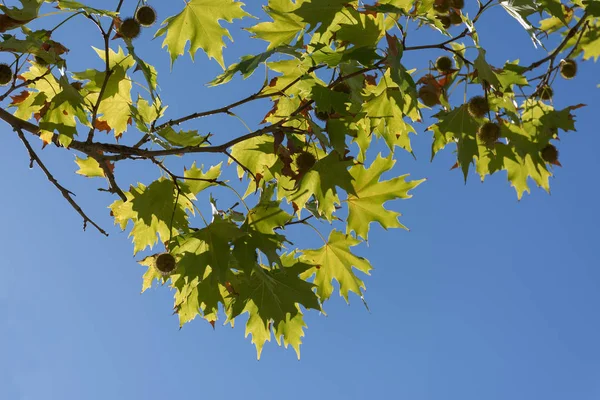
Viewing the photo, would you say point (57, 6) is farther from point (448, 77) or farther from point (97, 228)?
point (448, 77)

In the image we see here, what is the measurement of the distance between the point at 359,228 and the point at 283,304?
63 cm

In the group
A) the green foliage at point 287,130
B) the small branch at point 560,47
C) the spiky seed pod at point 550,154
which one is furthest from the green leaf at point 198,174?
the spiky seed pod at point 550,154

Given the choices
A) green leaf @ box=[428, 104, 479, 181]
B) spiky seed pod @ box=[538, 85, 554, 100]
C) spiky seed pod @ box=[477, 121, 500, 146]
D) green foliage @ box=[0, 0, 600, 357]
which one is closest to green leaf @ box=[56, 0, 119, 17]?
green foliage @ box=[0, 0, 600, 357]

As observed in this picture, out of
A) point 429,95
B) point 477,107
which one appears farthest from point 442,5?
point 477,107

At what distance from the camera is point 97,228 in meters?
3.02

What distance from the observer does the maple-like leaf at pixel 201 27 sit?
3326 millimetres

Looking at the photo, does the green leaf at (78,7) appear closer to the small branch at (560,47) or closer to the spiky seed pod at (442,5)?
the spiky seed pod at (442,5)

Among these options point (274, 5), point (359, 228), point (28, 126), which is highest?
point (274, 5)

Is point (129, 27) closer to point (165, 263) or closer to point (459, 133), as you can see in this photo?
point (165, 263)

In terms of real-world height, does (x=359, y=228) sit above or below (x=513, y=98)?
below

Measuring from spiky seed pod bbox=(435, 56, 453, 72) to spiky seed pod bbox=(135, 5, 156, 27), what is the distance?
170 centimetres

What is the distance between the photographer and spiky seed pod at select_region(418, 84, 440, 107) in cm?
330

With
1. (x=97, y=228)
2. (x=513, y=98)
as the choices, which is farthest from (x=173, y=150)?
(x=513, y=98)

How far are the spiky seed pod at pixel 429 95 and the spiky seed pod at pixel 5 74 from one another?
88.4 inches
